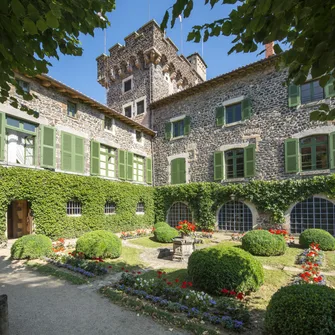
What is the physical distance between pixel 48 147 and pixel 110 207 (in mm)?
5280

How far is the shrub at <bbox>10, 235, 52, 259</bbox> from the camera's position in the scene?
797 centimetres

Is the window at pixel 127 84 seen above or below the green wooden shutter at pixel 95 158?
above

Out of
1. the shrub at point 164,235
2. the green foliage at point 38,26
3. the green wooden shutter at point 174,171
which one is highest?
the green foliage at point 38,26

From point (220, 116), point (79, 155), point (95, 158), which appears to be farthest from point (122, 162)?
point (220, 116)

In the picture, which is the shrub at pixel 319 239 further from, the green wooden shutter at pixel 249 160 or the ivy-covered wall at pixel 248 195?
the green wooden shutter at pixel 249 160

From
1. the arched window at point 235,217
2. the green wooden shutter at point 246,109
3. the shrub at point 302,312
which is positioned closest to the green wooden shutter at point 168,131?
the green wooden shutter at point 246,109

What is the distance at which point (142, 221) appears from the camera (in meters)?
16.5

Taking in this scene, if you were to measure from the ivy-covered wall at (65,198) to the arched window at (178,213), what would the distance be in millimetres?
2613

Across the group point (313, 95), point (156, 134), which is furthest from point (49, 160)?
point (313, 95)

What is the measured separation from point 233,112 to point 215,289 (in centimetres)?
1248

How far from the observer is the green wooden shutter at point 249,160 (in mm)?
14023

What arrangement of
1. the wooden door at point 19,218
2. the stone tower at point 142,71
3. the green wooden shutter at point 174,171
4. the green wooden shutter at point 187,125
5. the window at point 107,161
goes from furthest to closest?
the stone tower at point 142,71 → the green wooden shutter at point 174,171 → the green wooden shutter at point 187,125 → the window at point 107,161 → the wooden door at point 19,218

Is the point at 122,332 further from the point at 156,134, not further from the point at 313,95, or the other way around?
the point at 156,134

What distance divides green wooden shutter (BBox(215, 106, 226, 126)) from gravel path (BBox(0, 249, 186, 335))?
42.3ft
